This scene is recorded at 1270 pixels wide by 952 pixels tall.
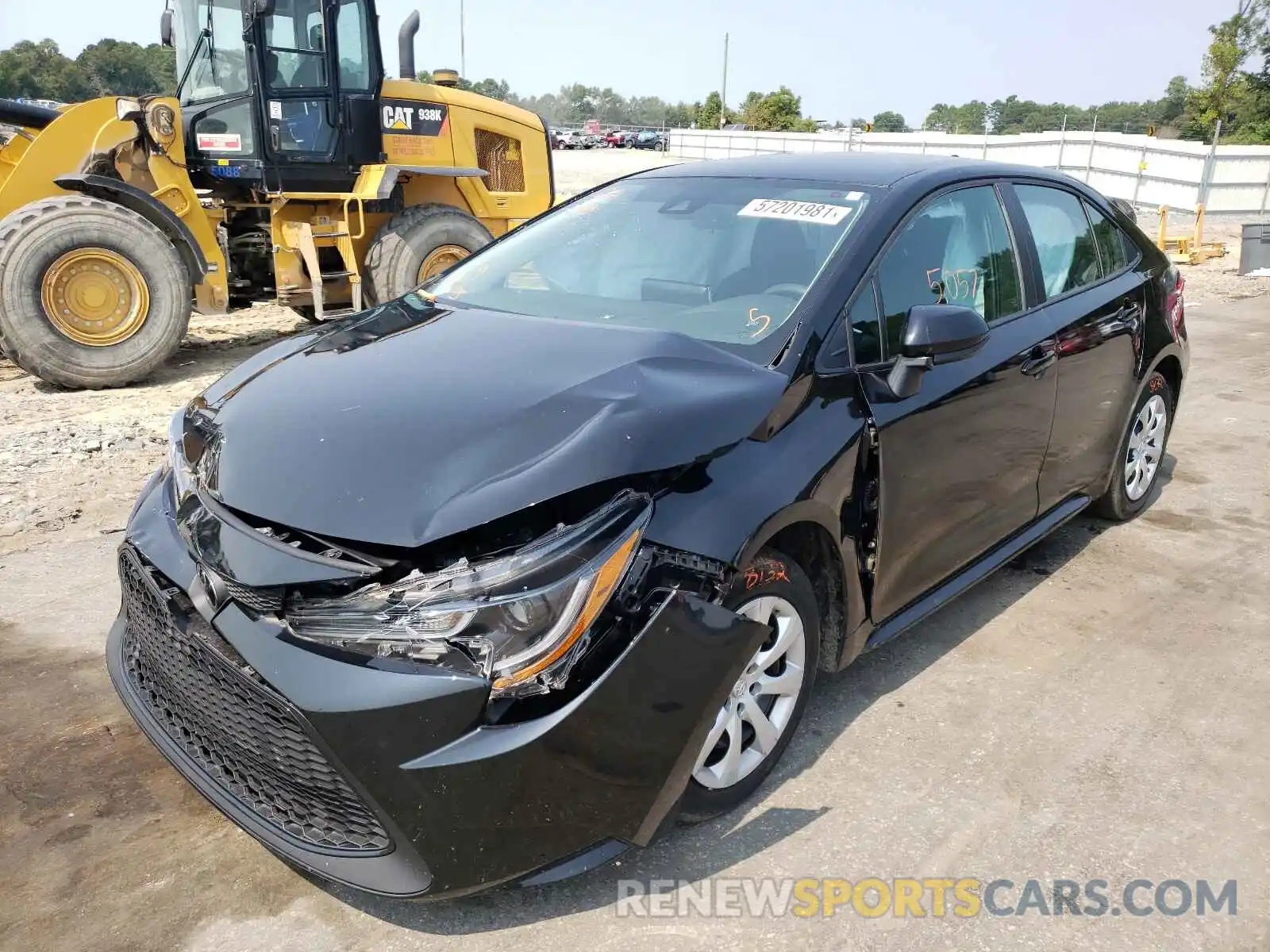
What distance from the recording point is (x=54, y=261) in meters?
7.10

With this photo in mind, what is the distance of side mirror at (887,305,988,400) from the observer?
2906 millimetres

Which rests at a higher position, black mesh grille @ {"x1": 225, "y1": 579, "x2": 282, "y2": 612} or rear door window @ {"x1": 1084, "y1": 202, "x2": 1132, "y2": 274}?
rear door window @ {"x1": 1084, "y1": 202, "x2": 1132, "y2": 274}

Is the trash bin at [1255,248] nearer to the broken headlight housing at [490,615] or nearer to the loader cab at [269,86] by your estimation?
the loader cab at [269,86]

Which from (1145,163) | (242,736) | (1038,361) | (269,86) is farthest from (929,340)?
(1145,163)

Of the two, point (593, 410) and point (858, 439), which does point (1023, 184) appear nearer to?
point (858, 439)

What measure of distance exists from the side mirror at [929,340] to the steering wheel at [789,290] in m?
0.32

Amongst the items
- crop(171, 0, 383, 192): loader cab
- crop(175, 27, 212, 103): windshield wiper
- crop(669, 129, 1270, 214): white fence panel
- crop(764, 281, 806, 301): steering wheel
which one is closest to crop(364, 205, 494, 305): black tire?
crop(171, 0, 383, 192): loader cab

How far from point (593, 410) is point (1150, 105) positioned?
4197 inches

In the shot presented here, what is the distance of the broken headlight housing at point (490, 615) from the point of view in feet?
6.79

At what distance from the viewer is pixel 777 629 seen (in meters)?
2.69

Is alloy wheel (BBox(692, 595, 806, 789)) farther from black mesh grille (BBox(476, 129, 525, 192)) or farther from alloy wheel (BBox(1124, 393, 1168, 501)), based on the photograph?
black mesh grille (BBox(476, 129, 525, 192))

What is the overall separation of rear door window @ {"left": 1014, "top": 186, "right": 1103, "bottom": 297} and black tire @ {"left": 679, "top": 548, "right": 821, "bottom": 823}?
1.94 metres

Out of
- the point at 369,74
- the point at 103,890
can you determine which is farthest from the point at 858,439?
the point at 369,74

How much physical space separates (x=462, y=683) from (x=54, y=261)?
259 inches
